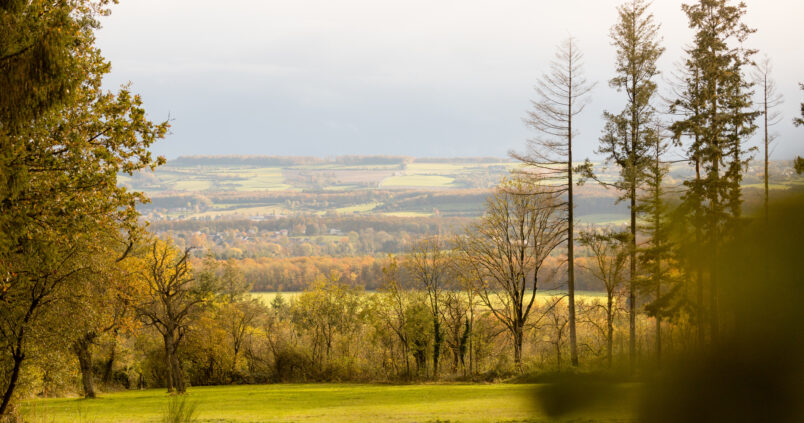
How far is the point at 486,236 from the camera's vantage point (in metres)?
40.8

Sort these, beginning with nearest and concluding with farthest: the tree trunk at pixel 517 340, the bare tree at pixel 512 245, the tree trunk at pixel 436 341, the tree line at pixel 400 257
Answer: the tree line at pixel 400 257 < the tree trunk at pixel 517 340 < the bare tree at pixel 512 245 < the tree trunk at pixel 436 341

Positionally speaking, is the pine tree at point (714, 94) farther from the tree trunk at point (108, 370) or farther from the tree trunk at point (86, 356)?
the tree trunk at point (108, 370)

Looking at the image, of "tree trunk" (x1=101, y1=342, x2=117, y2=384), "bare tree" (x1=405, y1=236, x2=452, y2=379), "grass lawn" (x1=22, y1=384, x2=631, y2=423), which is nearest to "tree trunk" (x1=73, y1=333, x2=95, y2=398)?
"grass lawn" (x1=22, y1=384, x2=631, y2=423)

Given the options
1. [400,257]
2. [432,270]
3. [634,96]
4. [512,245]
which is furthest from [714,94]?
[400,257]

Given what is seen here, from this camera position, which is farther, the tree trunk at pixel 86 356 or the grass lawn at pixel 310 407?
the tree trunk at pixel 86 356

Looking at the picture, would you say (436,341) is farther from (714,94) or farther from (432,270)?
(714,94)

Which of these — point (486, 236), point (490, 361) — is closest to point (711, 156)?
point (486, 236)

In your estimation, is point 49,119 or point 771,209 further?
point 49,119

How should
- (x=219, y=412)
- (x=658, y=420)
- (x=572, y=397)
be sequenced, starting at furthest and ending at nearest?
→ (x=219, y=412) → (x=572, y=397) → (x=658, y=420)

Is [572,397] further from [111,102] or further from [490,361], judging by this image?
[490,361]

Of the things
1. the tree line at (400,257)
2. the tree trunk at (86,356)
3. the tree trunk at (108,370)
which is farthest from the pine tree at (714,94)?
the tree trunk at (108,370)

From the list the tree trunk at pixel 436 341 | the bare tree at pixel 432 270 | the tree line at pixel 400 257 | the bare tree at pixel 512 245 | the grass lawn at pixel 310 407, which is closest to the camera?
the tree line at pixel 400 257

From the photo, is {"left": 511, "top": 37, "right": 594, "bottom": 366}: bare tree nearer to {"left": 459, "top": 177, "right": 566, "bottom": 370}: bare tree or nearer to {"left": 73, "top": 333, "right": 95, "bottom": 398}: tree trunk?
{"left": 459, "top": 177, "right": 566, "bottom": 370}: bare tree

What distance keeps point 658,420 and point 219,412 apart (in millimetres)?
29498
